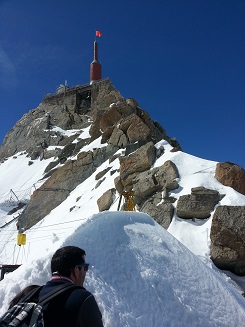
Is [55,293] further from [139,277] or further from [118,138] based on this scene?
[118,138]

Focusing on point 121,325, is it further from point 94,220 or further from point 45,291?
point 45,291

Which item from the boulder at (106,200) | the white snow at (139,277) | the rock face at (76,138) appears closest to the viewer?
the white snow at (139,277)

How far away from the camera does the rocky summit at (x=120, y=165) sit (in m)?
11.8

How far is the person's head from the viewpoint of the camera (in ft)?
7.57

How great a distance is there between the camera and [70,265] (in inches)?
91.4

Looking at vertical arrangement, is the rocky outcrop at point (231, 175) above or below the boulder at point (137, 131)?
below

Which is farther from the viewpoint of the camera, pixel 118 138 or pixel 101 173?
pixel 118 138

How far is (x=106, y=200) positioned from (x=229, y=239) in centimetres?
739

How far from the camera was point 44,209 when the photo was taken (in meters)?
23.5

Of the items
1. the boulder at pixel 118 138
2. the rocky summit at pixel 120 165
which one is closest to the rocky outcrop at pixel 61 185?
the rocky summit at pixel 120 165

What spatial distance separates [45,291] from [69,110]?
4340cm

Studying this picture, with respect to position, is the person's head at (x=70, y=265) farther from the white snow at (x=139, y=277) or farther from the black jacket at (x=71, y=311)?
the white snow at (x=139, y=277)

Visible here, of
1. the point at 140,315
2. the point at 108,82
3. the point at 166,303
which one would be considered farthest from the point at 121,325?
the point at 108,82

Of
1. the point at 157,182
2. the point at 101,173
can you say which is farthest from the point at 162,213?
the point at 101,173
